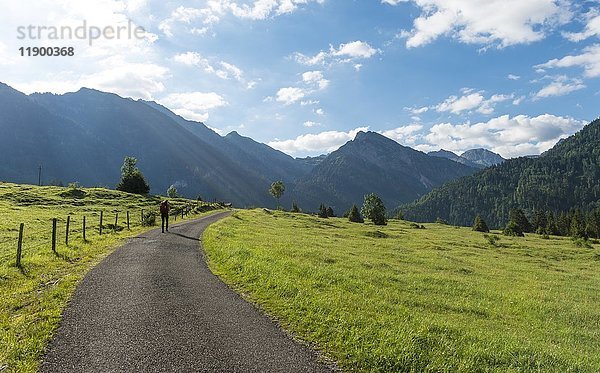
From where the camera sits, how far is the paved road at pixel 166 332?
904 cm

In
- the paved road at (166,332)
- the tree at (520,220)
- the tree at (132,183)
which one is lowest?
the tree at (520,220)

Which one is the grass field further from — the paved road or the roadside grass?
the roadside grass

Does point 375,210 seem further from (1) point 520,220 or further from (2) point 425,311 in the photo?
(2) point 425,311

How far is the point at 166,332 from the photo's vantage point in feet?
35.7

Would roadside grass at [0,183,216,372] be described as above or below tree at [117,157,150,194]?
below

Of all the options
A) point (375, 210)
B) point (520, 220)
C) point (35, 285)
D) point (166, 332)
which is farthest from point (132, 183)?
point (520, 220)

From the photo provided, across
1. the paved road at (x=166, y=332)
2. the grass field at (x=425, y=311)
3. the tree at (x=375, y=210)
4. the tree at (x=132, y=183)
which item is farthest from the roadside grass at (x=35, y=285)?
the tree at (x=132, y=183)

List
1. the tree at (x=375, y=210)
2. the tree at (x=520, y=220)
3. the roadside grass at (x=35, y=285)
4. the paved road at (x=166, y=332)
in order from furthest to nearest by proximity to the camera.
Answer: the tree at (x=520, y=220)
the tree at (x=375, y=210)
the roadside grass at (x=35, y=285)
the paved road at (x=166, y=332)

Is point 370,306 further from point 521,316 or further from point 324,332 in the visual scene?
point 521,316

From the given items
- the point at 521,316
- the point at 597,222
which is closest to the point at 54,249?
the point at 521,316

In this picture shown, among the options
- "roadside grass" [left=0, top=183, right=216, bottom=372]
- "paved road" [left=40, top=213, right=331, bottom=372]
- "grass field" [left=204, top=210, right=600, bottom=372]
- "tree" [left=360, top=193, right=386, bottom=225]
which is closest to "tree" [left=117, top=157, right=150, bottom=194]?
"tree" [left=360, top=193, right=386, bottom=225]

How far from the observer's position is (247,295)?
1548 cm

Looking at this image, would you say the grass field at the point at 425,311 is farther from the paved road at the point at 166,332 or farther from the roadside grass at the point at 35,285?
the roadside grass at the point at 35,285

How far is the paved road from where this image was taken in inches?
356
